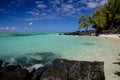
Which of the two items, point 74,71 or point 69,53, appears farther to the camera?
point 69,53

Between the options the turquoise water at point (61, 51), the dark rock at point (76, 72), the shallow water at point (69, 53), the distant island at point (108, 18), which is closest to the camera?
the dark rock at point (76, 72)

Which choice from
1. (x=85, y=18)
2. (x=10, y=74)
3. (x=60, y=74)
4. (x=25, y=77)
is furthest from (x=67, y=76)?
(x=85, y=18)

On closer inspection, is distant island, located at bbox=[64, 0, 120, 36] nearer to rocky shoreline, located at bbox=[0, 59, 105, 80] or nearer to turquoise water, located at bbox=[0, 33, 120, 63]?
turquoise water, located at bbox=[0, 33, 120, 63]

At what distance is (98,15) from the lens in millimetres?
59938

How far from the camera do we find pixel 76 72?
5957 millimetres

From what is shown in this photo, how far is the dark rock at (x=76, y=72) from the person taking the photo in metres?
5.84

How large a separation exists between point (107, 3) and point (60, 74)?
58.6 meters

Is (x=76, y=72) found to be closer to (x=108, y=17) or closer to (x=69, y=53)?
(x=69, y=53)

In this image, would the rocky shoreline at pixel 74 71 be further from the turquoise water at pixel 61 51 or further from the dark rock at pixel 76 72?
the turquoise water at pixel 61 51

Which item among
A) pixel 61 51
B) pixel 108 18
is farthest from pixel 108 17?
pixel 61 51

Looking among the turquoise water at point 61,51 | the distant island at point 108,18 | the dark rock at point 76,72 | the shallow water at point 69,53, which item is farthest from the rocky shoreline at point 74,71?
the distant island at point 108,18

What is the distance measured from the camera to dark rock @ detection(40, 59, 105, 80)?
5836 millimetres

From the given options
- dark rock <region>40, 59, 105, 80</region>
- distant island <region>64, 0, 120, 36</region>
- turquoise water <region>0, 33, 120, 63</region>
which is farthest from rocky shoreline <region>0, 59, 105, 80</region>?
distant island <region>64, 0, 120, 36</region>

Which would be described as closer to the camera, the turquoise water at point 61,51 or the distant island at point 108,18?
the turquoise water at point 61,51
